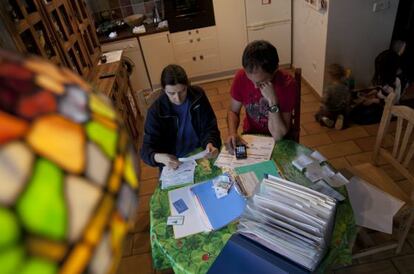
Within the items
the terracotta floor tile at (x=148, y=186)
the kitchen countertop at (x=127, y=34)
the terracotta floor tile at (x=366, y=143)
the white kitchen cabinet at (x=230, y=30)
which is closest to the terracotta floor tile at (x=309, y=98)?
the terracotta floor tile at (x=366, y=143)

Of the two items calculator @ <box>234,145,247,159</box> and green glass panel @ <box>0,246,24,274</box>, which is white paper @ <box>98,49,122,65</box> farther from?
green glass panel @ <box>0,246,24,274</box>

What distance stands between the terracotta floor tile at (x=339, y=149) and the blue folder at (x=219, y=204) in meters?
1.52

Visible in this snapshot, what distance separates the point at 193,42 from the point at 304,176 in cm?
276

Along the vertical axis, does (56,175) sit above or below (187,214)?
above

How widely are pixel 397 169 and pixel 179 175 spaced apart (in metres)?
1.17

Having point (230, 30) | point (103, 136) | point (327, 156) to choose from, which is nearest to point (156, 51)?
point (230, 30)

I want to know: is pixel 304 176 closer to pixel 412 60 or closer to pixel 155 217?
pixel 155 217


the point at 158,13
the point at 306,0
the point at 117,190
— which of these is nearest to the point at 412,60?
the point at 306,0

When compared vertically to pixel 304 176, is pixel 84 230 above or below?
above

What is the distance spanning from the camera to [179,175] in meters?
1.41

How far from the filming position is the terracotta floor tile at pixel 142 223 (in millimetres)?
2109

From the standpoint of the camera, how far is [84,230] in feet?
0.76

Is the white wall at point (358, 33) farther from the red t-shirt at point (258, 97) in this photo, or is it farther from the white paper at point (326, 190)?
the white paper at point (326, 190)

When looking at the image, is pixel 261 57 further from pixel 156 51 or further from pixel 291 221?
pixel 156 51
